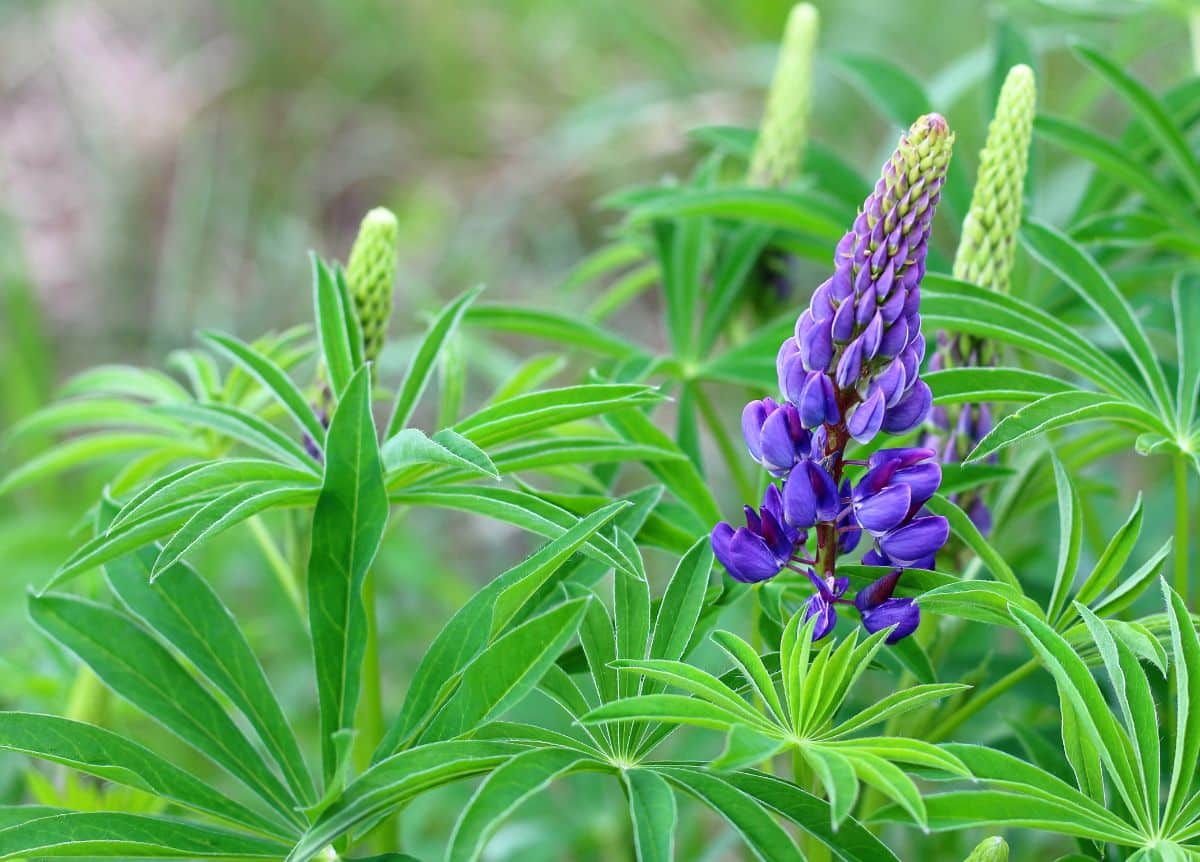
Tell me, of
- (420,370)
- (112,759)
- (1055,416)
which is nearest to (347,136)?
(420,370)

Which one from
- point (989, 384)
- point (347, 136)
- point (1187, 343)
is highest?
point (347, 136)

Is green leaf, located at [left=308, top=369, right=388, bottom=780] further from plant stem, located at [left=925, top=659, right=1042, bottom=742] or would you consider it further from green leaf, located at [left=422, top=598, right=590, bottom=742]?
plant stem, located at [left=925, top=659, right=1042, bottom=742]

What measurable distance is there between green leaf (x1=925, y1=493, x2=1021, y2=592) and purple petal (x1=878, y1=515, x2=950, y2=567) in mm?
75

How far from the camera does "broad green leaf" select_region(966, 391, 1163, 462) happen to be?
103 centimetres

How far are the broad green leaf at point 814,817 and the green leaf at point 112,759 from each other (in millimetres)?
446

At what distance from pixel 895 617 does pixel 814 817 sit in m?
0.17

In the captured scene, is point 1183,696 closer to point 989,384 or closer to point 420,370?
point 989,384

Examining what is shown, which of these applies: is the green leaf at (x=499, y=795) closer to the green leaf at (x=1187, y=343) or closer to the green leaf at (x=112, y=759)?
the green leaf at (x=112, y=759)

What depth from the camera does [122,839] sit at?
1011mm

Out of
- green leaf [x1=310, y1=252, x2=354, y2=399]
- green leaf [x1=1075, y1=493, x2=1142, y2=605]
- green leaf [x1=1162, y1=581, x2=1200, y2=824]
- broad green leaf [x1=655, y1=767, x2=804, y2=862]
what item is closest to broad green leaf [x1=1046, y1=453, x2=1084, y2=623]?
green leaf [x1=1075, y1=493, x2=1142, y2=605]

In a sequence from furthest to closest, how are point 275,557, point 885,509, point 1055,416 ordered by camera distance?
point 275,557 < point 1055,416 < point 885,509

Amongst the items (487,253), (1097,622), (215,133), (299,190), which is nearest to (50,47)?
(215,133)

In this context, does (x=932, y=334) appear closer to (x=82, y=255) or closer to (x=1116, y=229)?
(x=1116, y=229)


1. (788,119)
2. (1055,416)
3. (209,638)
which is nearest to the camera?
(1055,416)
